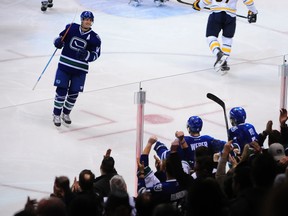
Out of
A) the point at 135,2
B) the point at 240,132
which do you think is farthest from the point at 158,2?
the point at 240,132

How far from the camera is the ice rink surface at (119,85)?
7168mm

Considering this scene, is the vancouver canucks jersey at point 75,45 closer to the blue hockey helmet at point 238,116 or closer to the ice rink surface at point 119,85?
the ice rink surface at point 119,85

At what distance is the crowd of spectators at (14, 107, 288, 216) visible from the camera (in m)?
3.46

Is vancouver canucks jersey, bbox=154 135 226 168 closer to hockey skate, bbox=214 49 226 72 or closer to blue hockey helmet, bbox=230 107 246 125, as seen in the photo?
blue hockey helmet, bbox=230 107 246 125

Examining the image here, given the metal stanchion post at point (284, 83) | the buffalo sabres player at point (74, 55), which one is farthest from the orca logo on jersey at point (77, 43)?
the metal stanchion post at point (284, 83)

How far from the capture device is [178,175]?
480 centimetres

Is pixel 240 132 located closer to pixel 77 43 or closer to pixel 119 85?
pixel 119 85

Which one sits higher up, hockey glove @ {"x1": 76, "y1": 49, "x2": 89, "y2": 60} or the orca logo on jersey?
the orca logo on jersey

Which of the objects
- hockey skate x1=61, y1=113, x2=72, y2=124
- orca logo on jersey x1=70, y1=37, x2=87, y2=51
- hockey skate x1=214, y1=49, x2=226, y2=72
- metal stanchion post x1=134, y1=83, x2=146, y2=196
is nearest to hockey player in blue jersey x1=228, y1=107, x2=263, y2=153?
metal stanchion post x1=134, y1=83, x2=146, y2=196

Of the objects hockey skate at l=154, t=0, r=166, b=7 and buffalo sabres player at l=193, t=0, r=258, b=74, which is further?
hockey skate at l=154, t=0, r=166, b=7

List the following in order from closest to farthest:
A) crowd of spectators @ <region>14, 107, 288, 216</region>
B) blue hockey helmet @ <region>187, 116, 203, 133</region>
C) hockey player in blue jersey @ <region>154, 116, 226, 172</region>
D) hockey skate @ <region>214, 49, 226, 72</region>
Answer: crowd of spectators @ <region>14, 107, 288, 216</region>
hockey player in blue jersey @ <region>154, 116, 226, 172</region>
blue hockey helmet @ <region>187, 116, 203, 133</region>
hockey skate @ <region>214, 49, 226, 72</region>

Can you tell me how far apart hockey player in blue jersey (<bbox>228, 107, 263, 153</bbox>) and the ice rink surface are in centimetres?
75

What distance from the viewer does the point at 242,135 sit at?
21.6 feet

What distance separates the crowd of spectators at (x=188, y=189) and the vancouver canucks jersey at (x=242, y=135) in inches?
4.9
